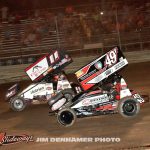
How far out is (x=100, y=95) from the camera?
10.0 meters

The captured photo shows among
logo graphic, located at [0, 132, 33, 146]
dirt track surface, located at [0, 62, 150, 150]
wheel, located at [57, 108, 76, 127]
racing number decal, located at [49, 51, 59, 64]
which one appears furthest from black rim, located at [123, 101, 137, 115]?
racing number decal, located at [49, 51, 59, 64]

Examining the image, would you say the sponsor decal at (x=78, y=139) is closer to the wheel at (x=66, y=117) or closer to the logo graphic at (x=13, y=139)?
the logo graphic at (x=13, y=139)

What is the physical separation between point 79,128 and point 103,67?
1.45 meters

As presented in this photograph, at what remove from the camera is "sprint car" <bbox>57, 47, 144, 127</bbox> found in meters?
10.0

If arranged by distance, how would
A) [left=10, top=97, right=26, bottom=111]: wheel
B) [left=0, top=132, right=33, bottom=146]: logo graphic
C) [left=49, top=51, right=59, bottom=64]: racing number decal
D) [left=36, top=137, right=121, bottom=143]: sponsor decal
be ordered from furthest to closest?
[left=10, top=97, right=26, bottom=111]: wheel
[left=49, top=51, right=59, bottom=64]: racing number decal
[left=0, top=132, right=33, bottom=146]: logo graphic
[left=36, top=137, right=121, bottom=143]: sponsor decal

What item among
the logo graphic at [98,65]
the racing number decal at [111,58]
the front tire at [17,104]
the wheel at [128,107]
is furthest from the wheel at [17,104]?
the wheel at [128,107]

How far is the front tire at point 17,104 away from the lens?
12594 mm

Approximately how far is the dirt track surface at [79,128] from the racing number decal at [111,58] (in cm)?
127

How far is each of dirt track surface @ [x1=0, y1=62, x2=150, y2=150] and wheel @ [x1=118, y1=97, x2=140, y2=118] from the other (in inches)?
5.4

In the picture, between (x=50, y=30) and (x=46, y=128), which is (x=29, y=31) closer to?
(x=50, y=30)

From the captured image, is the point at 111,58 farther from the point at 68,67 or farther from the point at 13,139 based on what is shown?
the point at 68,67

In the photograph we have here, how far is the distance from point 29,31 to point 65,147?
1211 centimetres

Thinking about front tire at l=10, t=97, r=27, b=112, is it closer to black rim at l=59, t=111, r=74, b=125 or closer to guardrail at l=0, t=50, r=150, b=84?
black rim at l=59, t=111, r=74, b=125

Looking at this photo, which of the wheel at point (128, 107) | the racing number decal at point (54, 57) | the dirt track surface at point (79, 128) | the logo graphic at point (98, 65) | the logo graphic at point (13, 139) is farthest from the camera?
the racing number decal at point (54, 57)
